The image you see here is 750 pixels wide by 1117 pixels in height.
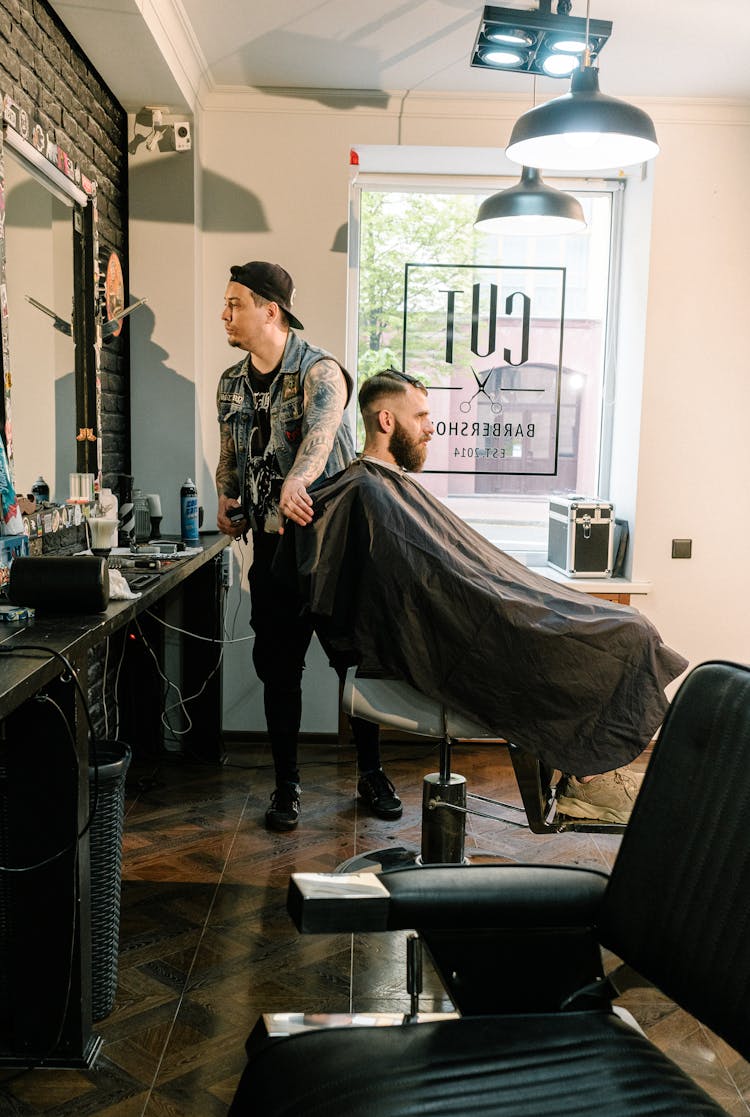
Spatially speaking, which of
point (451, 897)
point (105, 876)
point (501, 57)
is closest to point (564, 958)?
point (451, 897)

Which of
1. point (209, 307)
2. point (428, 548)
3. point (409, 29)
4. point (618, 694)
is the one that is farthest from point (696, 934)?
point (209, 307)

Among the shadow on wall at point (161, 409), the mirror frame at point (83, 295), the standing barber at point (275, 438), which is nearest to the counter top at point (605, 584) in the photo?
the standing barber at point (275, 438)

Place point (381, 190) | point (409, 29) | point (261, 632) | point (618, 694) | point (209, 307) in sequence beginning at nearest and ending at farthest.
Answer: point (618, 694) < point (261, 632) < point (409, 29) < point (209, 307) < point (381, 190)

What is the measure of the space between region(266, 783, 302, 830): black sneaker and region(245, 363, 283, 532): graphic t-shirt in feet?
2.75

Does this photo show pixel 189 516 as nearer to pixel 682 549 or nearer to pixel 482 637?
pixel 482 637

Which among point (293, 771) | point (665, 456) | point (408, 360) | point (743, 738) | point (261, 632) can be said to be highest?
point (408, 360)

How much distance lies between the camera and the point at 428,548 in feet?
Result: 8.02

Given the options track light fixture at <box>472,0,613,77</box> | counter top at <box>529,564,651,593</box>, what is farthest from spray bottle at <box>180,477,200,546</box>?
track light fixture at <box>472,0,613,77</box>

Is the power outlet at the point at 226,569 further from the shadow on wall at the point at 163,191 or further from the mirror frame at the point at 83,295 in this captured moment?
the shadow on wall at the point at 163,191

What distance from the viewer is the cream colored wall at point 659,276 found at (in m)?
3.91

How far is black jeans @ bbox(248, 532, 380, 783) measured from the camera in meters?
3.04

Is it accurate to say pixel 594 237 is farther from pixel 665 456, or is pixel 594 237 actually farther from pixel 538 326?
pixel 665 456

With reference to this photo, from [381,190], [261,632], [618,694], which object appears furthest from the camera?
[381,190]

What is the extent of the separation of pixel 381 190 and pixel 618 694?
2842mm
